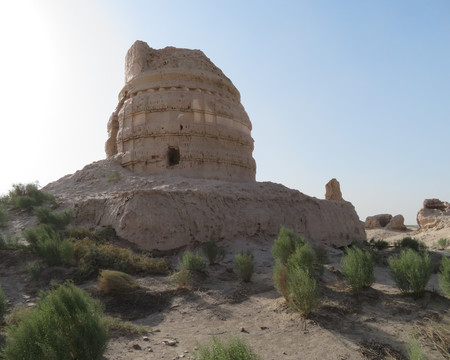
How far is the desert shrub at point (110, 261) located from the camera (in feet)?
25.1

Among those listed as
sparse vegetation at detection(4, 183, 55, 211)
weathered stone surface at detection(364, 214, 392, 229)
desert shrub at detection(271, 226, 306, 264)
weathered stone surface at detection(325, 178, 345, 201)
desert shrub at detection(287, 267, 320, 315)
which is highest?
weathered stone surface at detection(325, 178, 345, 201)

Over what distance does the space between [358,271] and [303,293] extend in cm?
169

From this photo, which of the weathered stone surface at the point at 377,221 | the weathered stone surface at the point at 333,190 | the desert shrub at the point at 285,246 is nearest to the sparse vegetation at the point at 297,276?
the desert shrub at the point at 285,246

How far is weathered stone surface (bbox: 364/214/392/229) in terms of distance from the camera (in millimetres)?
31688

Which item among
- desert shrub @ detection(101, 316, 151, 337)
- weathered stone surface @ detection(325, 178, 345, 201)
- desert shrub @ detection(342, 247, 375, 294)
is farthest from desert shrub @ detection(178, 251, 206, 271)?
weathered stone surface @ detection(325, 178, 345, 201)

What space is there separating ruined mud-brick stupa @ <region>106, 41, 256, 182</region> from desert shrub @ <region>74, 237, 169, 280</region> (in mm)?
4857

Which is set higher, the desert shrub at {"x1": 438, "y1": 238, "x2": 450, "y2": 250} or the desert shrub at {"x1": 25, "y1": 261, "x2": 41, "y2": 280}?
the desert shrub at {"x1": 25, "y1": 261, "x2": 41, "y2": 280}

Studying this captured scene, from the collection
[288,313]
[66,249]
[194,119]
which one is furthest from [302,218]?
[66,249]

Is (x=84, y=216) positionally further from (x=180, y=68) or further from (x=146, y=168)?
(x=180, y=68)

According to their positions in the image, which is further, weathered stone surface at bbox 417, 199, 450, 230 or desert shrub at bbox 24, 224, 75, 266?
weathered stone surface at bbox 417, 199, 450, 230

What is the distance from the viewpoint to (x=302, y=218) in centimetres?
1215

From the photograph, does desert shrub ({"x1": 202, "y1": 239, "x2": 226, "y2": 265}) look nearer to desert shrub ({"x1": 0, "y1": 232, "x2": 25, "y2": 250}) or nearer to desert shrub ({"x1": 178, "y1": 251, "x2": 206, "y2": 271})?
desert shrub ({"x1": 178, "y1": 251, "x2": 206, "y2": 271})

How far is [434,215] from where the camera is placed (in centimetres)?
2730

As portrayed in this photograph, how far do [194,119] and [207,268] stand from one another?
6.67 m
